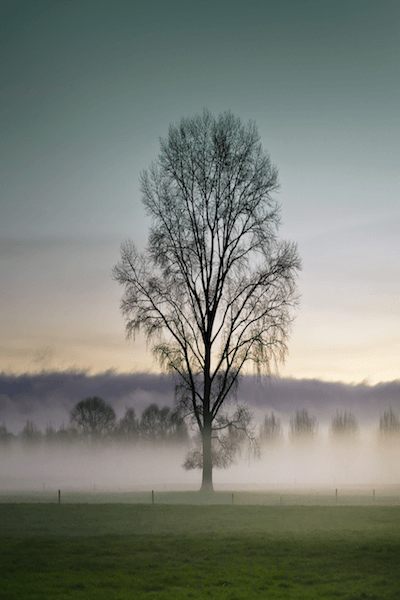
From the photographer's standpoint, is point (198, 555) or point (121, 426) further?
point (121, 426)

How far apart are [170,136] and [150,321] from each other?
37.6 feet

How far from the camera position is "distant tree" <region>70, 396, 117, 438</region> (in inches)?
4141

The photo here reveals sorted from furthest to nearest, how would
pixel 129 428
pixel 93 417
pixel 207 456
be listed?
1. pixel 129 428
2. pixel 93 417
3. pixel 207 456

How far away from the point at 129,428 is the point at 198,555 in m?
109

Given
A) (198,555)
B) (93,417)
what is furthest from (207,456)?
(93,417)

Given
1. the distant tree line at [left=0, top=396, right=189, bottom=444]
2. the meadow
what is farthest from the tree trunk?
the distant tree line at [left=0, top=396, right=189, bottom=444]

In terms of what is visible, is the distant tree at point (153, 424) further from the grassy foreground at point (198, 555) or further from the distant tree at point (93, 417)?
the grassy foreground at point (198, 555)

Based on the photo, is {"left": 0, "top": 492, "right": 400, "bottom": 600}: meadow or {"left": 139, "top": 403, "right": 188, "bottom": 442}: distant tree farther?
{"left": 139, "top": 403, "right": 188, "bottom": 442}: distant tree

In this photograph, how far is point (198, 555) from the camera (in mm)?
18469

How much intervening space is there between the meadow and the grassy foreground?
3 cm

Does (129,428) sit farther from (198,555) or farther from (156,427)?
(198,555)

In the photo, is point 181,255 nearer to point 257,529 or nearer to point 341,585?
point 257,529

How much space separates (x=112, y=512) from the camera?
30.5 m

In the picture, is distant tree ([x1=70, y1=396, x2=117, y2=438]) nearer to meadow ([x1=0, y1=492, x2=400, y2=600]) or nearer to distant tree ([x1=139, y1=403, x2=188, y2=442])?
distant tree ([x1=139, y1=403, x2=188, y2=442])
